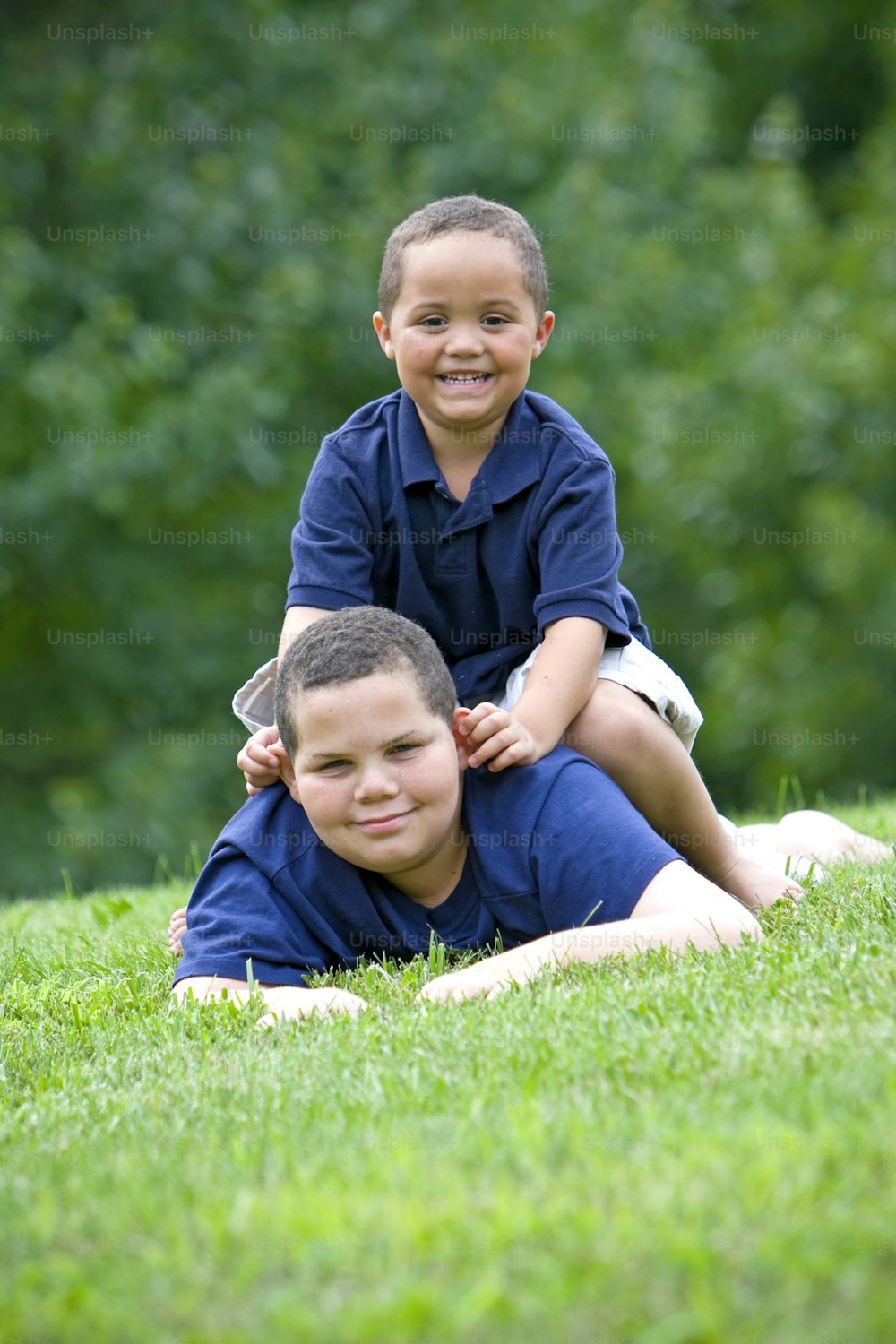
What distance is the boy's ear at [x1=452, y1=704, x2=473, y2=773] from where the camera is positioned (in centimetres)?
364

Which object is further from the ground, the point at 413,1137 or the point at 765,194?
the point at 765,194

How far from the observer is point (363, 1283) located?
6.13 feet

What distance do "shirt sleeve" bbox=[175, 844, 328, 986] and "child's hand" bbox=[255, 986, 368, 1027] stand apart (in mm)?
167

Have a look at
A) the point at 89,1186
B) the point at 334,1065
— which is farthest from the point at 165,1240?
the point at 334,1065

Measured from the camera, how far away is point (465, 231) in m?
3.97

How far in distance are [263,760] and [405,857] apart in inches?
20.5

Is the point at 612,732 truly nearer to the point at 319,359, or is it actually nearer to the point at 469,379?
the point at 469,379

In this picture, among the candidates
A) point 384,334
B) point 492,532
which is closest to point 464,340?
point 384,334

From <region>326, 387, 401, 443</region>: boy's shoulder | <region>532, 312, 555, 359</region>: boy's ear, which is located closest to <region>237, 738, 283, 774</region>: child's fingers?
<region>326, 387, 401, 443</region>: boy's shoulder

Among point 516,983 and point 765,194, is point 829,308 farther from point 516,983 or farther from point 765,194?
point 516,983

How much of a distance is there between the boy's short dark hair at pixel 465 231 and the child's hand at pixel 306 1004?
6.26 feet

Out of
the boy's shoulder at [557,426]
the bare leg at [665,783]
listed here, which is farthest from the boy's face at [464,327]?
the bare leg at [665,783]

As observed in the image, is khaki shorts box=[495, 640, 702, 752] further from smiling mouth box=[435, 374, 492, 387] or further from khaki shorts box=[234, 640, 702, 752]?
smiling mouth box=[435, 374, 492, 387]

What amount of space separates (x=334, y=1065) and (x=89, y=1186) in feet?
1.88
